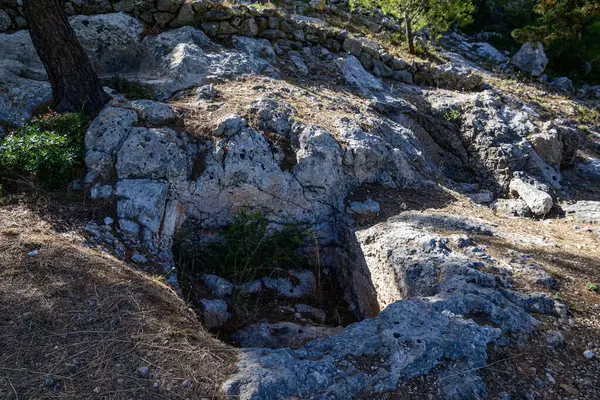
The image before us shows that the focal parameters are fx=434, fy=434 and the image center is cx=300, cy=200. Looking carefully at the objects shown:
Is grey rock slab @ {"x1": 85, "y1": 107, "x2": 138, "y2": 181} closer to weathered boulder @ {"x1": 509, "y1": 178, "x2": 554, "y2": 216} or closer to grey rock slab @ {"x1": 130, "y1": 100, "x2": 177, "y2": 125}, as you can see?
grey rock slab @ {"x1": 130, "y1": 100, "x2": 177, "y2": 125}

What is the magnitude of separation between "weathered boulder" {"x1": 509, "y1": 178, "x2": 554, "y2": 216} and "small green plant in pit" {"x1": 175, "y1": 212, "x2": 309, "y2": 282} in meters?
3.59

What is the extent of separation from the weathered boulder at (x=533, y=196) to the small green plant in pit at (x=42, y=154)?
6.27 metres

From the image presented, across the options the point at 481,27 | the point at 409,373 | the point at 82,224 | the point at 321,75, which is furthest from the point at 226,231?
the point at 481,27

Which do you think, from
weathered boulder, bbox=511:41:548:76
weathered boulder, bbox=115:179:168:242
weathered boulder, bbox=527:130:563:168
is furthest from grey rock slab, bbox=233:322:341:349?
weathered boulder, bbox=511:41:548:76

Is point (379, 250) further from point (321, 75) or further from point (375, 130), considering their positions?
point (321, 75)

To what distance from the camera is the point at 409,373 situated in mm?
3021

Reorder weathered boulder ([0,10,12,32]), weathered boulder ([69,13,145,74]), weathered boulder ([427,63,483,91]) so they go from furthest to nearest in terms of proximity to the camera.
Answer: weathered boulder ([427,63,483,91]) → weathered boulder ([69,13,145,74]) → weathered boulder ([0,10,12,32])

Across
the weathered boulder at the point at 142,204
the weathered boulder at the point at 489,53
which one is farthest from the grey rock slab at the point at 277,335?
the weathered boulder at the point at 489,53

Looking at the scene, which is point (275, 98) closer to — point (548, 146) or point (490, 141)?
point (490, 141)

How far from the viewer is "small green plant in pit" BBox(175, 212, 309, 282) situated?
16.6 ft

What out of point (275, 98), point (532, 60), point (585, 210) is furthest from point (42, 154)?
point (532, 60)

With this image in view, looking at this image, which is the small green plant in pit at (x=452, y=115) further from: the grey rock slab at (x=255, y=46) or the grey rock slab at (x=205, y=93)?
the grey rock slab at (x=205, y=93)

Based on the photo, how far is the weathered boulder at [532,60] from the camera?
1219cm

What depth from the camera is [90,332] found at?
10.1 ft
